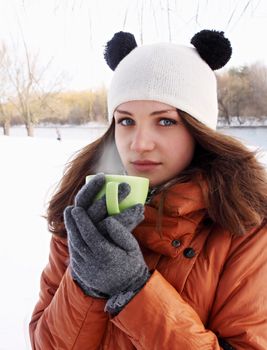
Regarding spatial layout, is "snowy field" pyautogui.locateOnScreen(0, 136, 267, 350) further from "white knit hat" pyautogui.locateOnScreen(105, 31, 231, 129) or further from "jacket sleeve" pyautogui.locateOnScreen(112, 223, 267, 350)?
"jacket sleeve" pyautogui.locateOnScreen(112, 223, 267, 350)

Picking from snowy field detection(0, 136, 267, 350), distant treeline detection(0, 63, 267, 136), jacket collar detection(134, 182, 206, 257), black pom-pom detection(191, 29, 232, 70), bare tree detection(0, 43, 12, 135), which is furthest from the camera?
bare tree detection(0, 43, 12, 135)

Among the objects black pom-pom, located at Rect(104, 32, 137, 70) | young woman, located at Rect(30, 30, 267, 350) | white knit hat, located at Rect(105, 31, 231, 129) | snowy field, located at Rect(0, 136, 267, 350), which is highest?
black pom-pom, located at Rect(104, 32, 137, 70)

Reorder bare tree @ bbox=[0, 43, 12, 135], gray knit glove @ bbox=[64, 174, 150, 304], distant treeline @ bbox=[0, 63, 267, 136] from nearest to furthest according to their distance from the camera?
gray knit glove @ bbox=[64, 174, 150, 304] < distant treeline @ bbox=[0, 63, 267, 136] < bare tree @ bbox=[0, 43, 12, 135]

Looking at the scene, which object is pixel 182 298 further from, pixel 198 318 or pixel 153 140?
pixel 153 140

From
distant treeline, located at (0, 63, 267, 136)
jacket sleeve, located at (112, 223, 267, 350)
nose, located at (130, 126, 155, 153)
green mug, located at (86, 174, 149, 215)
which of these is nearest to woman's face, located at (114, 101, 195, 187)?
nose, located at (130, 126, 155, 153)

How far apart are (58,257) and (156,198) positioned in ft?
1.08

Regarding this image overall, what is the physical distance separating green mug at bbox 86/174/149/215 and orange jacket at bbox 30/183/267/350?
113mm

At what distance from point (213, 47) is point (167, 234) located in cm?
48

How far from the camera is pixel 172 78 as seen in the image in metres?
0.82

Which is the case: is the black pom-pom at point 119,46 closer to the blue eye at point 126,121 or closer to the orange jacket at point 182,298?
the blue eye at point 126,121

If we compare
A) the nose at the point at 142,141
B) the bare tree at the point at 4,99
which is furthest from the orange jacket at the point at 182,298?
the bare tree at the point at 4,99

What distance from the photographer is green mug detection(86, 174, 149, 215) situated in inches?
24.3

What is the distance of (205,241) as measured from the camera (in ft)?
2.47

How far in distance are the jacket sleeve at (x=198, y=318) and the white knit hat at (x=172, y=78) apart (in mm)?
389
